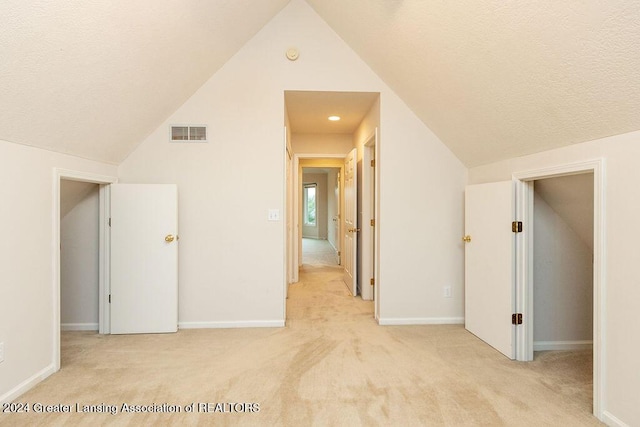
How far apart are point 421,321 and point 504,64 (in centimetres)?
247

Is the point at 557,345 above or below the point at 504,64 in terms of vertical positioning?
below

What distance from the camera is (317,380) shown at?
2.39 meters

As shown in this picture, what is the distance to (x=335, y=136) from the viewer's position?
5.56 m

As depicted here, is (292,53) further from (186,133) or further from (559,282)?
(559,282)

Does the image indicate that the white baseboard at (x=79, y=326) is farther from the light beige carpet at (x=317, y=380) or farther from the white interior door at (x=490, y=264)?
the white interior door at (x=490, y=264)

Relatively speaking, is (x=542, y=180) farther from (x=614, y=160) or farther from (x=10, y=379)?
(x=10, y=379)

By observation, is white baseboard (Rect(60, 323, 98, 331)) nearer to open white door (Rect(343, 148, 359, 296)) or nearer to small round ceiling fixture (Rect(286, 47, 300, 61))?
open white door (Rect(343, 148, 359, 296))

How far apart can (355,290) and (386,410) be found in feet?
8.79

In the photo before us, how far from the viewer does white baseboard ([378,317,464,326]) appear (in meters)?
3.54

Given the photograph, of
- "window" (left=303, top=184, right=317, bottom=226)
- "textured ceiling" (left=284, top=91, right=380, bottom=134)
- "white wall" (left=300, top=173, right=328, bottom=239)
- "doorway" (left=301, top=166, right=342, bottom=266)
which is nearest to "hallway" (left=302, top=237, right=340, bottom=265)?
"doorway" (left=301, top=166, right=342, bottom=266)

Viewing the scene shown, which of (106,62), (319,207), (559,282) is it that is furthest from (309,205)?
(106,62)

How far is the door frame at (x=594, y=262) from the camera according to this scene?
6.44ft

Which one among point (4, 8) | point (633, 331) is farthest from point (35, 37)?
point (633, 331)

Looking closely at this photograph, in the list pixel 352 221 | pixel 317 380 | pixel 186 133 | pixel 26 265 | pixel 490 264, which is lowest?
pixel 317 380
